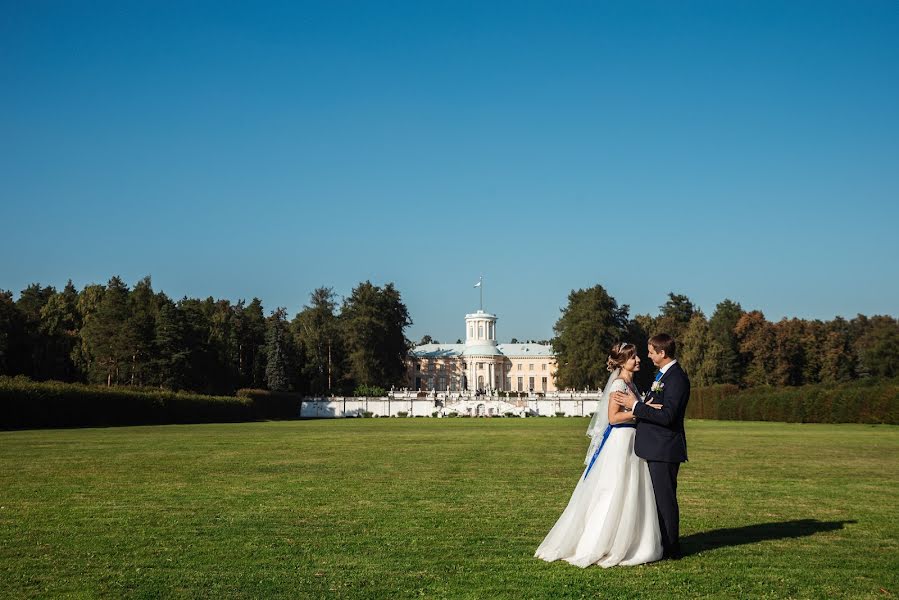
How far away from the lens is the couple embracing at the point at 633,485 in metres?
8.73

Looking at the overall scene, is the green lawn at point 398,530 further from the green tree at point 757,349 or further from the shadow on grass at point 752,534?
the green tree at point 757,349

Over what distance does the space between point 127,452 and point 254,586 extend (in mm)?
17803

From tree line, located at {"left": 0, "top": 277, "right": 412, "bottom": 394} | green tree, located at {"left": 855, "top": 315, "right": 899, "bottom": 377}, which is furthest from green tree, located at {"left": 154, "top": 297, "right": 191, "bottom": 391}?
green tree, located at {"left": 855, "top": 315, "right": 899, "bottom": 377}

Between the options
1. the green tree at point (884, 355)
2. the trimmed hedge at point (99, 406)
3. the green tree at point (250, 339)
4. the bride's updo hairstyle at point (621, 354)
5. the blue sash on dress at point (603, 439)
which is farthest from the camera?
the green tree at point (250, 339)

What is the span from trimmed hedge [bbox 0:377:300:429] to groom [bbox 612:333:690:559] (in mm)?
38138

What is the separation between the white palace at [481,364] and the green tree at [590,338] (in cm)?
3823

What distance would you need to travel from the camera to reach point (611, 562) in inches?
341

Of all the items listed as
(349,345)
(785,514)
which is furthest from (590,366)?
(785,514)

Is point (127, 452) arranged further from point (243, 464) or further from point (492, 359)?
point (492, 359)

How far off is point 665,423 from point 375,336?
89151 mm

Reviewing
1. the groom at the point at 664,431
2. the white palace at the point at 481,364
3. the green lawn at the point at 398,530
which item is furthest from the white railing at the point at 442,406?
the groom at the point at 664,431

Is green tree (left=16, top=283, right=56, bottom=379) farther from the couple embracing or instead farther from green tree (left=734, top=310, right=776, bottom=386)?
the couple embracing

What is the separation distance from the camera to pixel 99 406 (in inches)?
1896

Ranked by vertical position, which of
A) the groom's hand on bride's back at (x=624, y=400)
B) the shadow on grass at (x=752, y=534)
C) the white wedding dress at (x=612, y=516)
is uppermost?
the groom's hand on bride's back at (x=624, y=400)
